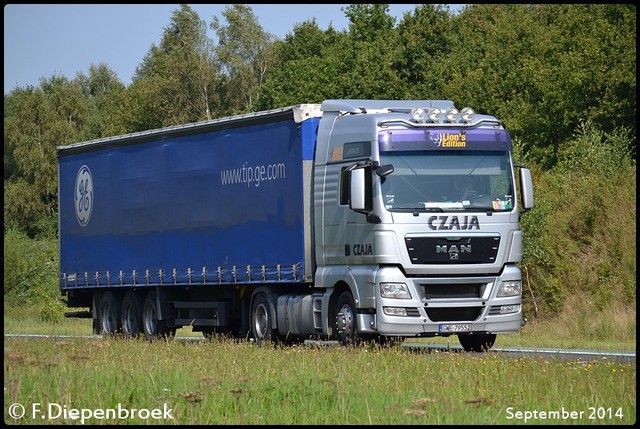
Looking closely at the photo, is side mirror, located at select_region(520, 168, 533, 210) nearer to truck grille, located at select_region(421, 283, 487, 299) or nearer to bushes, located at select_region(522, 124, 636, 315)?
truck grille, located at select_region(421, 283, 487, 299)

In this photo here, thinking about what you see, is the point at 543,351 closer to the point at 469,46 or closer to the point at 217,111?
the point at 469,46

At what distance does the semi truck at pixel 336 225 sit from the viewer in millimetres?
20625

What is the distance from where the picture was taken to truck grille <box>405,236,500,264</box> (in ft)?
67.5

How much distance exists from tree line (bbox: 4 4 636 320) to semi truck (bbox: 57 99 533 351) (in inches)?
426

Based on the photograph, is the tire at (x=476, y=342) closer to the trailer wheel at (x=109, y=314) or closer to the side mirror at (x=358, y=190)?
the side mirror at (x=358, y=190)

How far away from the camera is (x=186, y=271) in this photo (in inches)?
1016

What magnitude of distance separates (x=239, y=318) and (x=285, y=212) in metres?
3.29

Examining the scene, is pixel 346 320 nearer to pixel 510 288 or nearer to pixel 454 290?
pixel 454 290

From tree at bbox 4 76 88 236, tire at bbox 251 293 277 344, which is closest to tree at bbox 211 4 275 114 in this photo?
tree at bbox 4 76 88 236

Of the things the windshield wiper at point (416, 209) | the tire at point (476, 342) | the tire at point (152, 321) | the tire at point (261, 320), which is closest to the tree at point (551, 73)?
the tire at point (152, 321)

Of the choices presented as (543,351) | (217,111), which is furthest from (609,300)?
(217,111)

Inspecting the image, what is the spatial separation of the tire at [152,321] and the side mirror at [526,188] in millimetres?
8537

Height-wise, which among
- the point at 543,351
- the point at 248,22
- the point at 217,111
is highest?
the point at 248,22

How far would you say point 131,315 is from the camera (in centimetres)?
2812
